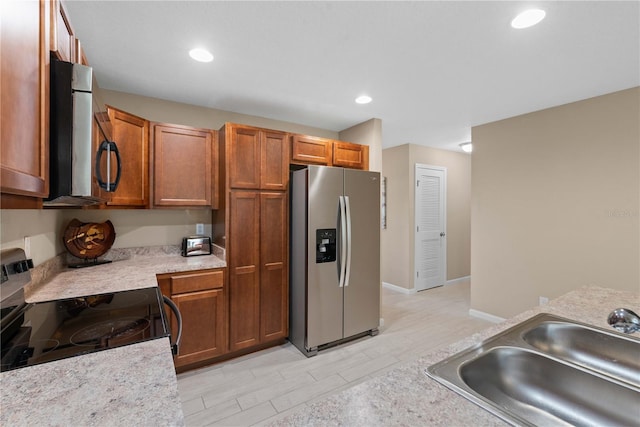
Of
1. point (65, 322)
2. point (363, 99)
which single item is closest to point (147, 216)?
point (65, 322)

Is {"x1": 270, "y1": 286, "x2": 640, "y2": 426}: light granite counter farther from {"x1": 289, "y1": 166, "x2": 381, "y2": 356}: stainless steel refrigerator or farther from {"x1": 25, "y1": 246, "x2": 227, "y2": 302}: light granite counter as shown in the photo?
{"x1": 289, "y1": 166, "x2": 381, "y2": 356}: stainless steel refrigerator

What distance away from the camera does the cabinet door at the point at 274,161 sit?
2793mm

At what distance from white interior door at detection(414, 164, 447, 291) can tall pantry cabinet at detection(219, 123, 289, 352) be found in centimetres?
272

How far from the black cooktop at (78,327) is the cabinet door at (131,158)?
3.45 feet

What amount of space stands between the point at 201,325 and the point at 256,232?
3.05 feet

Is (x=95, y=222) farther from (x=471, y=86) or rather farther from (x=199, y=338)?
(x=471, y=86)

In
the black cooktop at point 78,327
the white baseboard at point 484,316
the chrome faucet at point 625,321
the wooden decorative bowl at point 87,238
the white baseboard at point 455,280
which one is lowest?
the white baseboard at point 484,316

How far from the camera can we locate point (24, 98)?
720 mm

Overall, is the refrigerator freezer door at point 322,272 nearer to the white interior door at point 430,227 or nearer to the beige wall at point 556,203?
the beige wall at point 556,203

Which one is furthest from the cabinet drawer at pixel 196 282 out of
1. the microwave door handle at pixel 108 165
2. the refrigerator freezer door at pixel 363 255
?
the refrigerator freezer door at pixel 363 255

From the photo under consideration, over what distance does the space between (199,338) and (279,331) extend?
0.76 m

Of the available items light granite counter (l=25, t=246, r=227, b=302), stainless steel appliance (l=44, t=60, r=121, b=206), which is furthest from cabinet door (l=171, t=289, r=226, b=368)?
stainless steel appliance (l=44, t=60, r=121, b=206)

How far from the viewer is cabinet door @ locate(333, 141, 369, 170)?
323 centimetres

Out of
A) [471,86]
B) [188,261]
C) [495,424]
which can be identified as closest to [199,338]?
[188,261]
